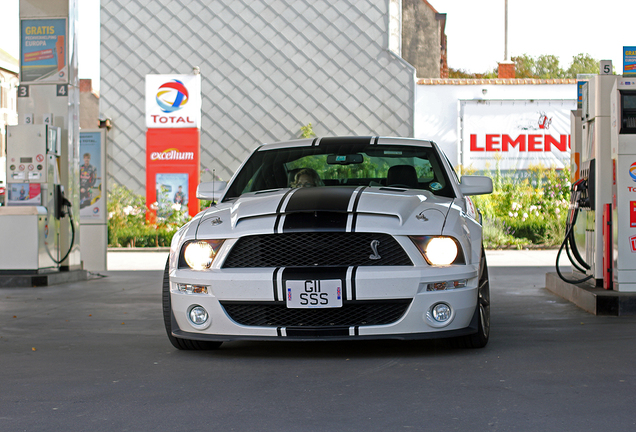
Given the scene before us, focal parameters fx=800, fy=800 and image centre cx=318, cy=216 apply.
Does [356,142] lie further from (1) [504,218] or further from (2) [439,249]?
(1) [504,218]

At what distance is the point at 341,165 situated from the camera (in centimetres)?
620

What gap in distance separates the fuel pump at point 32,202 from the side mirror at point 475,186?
6699 millimetres

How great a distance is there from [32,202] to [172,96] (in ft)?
32.6

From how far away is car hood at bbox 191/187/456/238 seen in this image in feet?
15.4

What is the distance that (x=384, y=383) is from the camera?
4164 mm

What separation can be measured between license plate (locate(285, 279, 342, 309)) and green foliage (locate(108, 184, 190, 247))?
1446cm

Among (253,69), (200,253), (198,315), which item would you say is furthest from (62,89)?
(253,69)

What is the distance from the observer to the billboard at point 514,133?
933 inches

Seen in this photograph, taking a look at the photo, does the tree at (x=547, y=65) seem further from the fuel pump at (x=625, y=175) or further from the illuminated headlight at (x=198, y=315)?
→ the illuminated headlight at (x=198, y=315)

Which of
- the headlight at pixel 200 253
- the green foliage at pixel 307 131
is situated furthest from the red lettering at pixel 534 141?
the headlight at pixel 200 253

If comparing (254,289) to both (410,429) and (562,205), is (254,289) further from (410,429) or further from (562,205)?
(562,205)

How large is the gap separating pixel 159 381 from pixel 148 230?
Answer: 50.0ft

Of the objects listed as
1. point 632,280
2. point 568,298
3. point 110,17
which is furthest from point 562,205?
point 110,17

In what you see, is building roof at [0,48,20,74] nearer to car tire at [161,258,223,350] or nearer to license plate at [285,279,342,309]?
car tire at [161,258,223,350]
